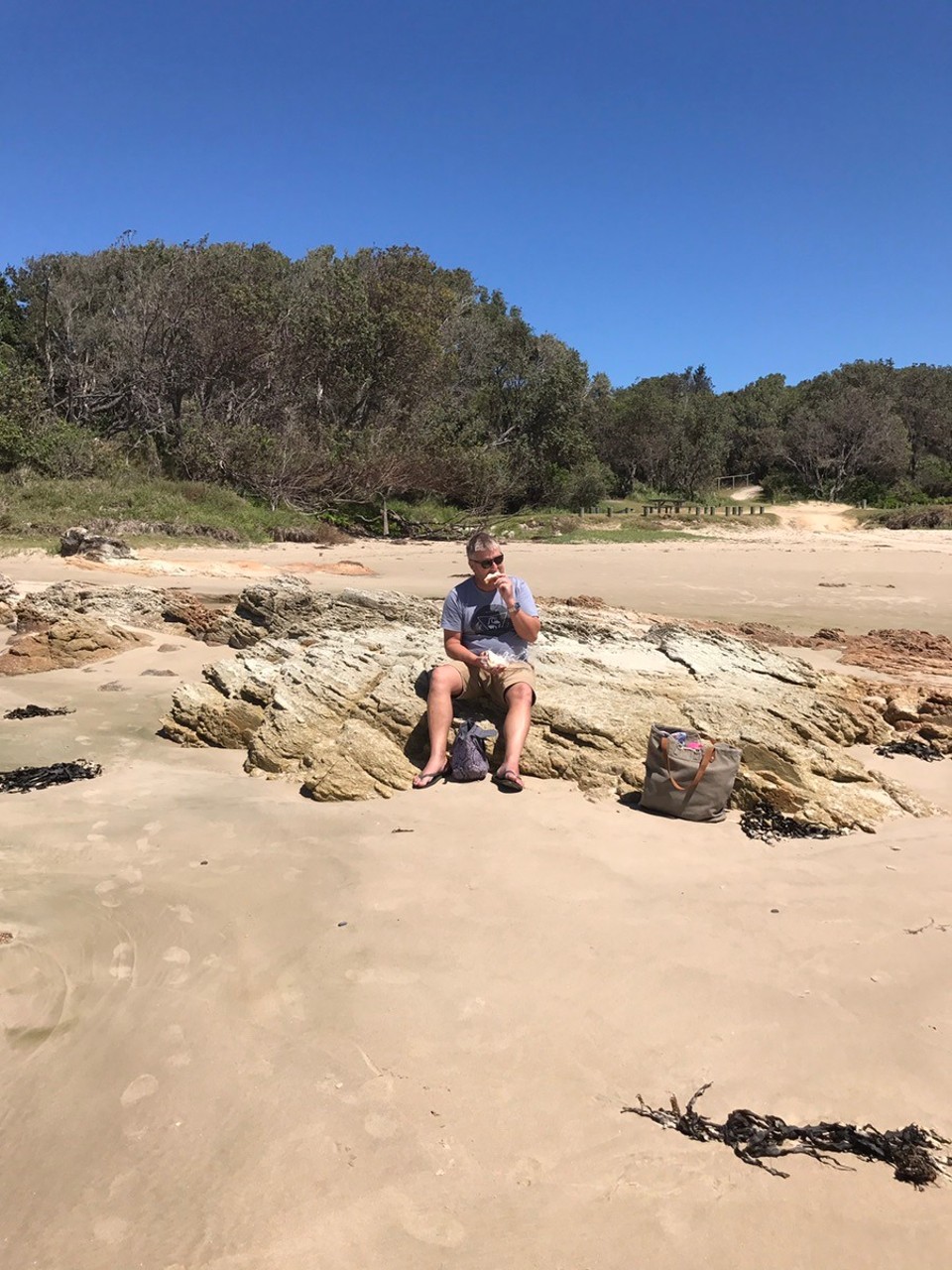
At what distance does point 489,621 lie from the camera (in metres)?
5.43

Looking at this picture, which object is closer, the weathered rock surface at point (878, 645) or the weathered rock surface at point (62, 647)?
the weathered rock surface at point (62, 647)

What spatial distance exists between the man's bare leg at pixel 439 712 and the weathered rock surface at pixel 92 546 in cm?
1095

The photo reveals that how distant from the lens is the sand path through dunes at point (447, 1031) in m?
2.08

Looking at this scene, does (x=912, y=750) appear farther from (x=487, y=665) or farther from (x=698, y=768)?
(x=487, y=665)

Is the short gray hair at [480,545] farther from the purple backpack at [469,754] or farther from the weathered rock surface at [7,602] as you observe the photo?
the weathered rock surface at [7,602]

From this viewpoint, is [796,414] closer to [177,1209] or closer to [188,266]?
[188,266]

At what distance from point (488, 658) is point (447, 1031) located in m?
2.66

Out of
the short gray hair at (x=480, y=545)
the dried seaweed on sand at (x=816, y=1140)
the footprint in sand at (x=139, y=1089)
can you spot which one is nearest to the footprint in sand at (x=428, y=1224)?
the dried seaweed on sand at (x=816, y=1140)

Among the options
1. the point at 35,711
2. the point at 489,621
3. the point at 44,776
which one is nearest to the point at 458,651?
the point at 489,621

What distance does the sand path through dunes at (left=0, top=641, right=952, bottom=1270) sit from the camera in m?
2.08

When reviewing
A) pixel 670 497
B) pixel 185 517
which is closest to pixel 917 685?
pixel 185 517

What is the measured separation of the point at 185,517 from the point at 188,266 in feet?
42.2

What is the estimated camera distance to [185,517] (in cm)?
1980

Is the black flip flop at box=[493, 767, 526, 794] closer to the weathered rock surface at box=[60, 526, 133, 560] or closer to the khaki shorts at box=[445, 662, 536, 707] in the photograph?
the khaki shorts at box=[445, 662, 536, 707]
